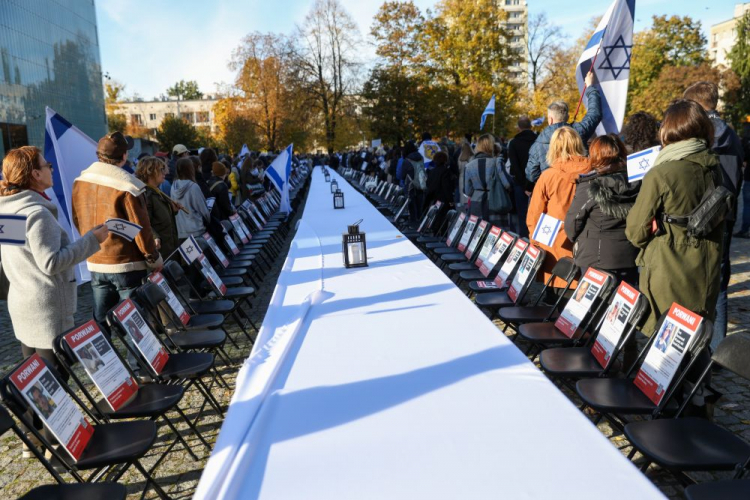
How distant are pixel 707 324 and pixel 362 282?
2242mm

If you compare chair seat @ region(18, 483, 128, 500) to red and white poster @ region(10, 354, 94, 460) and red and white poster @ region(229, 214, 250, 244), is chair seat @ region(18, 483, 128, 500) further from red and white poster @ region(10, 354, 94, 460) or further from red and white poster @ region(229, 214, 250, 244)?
red and white poster @ region(229, 214, 250, 244)

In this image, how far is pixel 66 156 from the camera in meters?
4.49

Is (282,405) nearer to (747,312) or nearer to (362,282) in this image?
(362,282)

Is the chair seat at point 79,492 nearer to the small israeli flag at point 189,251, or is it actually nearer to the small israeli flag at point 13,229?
the small israeli flag at point 13,229

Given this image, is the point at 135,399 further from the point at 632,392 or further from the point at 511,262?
the point at 511,262

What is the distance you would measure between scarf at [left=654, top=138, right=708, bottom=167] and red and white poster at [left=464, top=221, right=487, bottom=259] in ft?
9.02

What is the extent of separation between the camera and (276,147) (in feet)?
136

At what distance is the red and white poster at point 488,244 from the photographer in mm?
5264

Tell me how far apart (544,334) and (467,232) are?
2936 mm

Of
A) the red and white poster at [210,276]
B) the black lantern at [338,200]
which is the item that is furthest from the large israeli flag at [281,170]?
the red and white poster at [210,276]

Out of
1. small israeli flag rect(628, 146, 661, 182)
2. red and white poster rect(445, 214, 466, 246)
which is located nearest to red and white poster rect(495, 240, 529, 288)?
small israeli flag rect(628, 146, 661, 182)

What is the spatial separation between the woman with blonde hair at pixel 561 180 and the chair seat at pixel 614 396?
5.01 feet

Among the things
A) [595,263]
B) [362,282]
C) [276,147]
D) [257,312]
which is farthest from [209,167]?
[276,147]

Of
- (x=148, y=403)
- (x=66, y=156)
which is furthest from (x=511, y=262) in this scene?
(x=66, y=156)
